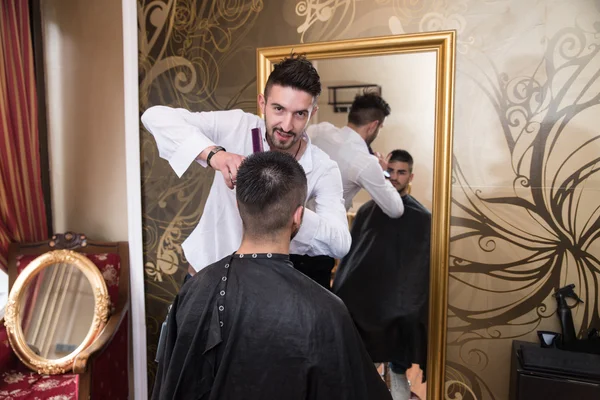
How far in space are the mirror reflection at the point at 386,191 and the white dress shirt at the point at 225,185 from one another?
2.8 inches

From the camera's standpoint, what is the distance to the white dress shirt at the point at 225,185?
187cm

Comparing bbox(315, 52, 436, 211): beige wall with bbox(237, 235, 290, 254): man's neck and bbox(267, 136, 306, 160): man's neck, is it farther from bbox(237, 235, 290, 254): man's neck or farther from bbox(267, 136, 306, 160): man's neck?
bbox(237, 235, 290, 254): man's neck

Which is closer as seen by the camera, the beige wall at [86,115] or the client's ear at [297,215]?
the client's ear at [297,215]

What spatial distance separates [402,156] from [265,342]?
39.2 inches

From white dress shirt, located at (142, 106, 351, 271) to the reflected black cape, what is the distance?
0.33 feet

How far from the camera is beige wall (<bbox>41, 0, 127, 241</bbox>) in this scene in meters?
2.35

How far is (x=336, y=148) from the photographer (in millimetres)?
1960

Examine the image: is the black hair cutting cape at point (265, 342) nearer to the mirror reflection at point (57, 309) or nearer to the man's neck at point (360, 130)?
the man's neck at point (360, 130)

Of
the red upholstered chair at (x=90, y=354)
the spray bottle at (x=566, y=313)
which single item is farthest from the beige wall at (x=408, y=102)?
the red upholstered chair at (x=90, y=354)

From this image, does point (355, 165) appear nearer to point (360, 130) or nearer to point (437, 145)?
point (360, 130)

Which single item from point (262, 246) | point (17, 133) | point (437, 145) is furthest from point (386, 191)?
point (17, 133)

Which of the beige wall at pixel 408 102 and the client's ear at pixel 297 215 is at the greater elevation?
the beige wall at pixel 408 102

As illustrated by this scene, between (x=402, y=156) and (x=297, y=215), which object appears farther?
(x=402, y=156)

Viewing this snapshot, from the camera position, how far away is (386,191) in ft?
6.26
